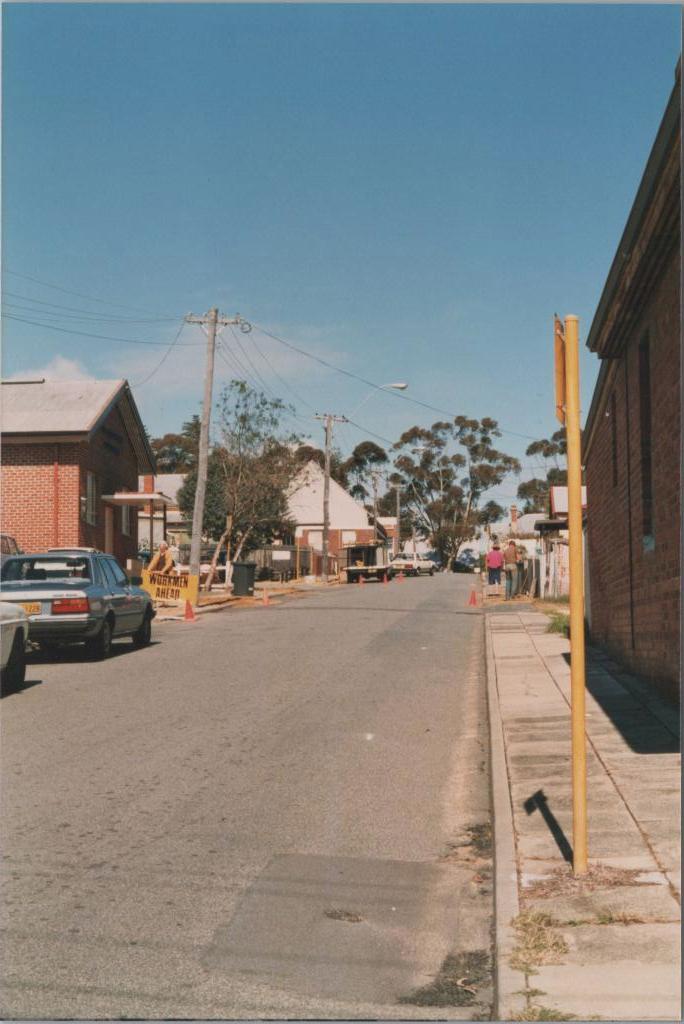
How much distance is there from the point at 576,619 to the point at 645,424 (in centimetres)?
690

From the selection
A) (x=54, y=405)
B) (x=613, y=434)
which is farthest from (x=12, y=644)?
(x=54, y=405)

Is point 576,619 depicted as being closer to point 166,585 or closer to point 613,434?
point 613,434

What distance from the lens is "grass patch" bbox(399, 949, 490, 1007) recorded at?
4402mm

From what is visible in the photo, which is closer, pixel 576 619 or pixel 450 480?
pixel 576 619

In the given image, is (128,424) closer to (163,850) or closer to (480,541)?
(163,850)

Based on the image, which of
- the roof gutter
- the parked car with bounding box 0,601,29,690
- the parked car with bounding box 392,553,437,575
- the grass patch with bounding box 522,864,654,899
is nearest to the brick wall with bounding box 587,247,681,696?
the roof gutter

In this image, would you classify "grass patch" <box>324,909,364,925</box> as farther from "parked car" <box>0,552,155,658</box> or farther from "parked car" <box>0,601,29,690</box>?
"parked car" <box>0,552,155,658</box>

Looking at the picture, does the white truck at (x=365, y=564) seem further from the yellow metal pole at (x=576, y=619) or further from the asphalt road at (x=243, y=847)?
the yellow metal pole at (x=576, y=619)

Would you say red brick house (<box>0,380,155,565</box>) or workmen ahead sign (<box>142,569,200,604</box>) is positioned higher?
red brick house (<box>0,380,155,565</box>)

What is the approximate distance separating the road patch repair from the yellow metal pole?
0.72 metres

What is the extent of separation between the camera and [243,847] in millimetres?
6566

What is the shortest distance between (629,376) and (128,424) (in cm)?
2432

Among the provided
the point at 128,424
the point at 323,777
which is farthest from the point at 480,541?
the point at 323,777

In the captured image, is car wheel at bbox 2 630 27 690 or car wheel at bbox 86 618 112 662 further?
car wheel at bbox 86 618 112 662
